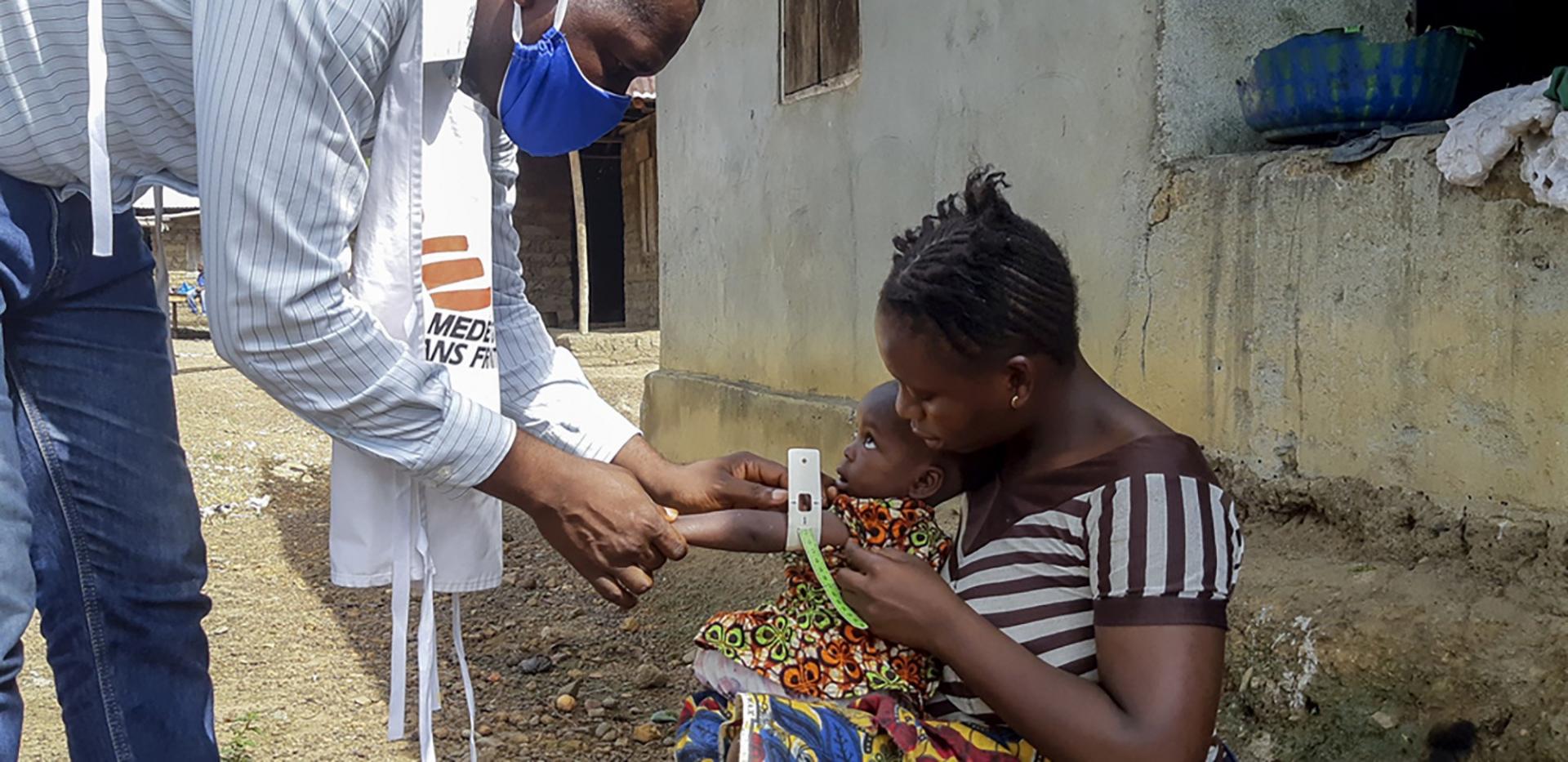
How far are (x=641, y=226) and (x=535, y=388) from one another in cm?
1116

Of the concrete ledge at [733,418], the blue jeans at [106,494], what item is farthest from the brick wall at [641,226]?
the blue jeans at [106,494]

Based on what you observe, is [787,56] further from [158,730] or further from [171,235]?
[171,235]

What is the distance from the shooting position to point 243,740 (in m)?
3.17

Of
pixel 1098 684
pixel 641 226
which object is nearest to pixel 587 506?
pixel 1098 684

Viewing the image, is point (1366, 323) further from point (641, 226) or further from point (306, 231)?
point (641, 226)

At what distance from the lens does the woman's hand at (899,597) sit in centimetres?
152

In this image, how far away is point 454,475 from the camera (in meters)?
1.65

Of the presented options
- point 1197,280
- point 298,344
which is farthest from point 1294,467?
point 298,344

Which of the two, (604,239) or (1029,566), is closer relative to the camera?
(1029,566)

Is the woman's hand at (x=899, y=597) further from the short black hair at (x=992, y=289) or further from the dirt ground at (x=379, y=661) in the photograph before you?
the dirt ground at (x=379, y=661)

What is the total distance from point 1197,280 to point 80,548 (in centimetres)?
222

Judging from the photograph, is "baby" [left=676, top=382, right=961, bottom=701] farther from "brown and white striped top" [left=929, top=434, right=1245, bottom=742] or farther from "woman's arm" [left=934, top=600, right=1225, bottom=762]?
"woman's arm" [left=934, top=600, right=1225, bottom=762]

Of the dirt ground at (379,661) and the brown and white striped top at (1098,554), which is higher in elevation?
the brown and white striped top at (1098,554)

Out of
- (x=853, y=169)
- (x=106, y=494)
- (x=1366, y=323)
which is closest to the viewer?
(x=106, y=494)
